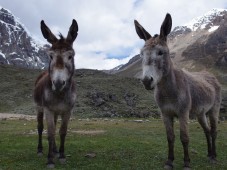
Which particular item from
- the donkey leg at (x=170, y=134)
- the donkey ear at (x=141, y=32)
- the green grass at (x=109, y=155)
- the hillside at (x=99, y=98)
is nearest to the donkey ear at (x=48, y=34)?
the donkey ear at (x=141, y=32)

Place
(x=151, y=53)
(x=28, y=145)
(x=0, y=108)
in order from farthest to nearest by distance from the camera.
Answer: (x=0, y=108), (x=28, y=145), (x=151, y=53)

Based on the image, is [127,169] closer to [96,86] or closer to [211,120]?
[211,120]

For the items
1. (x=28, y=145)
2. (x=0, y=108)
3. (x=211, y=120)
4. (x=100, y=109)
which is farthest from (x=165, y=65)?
(x=0, y=108)

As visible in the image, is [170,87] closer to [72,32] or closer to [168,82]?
[168,82]

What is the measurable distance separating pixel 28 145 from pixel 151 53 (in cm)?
1130

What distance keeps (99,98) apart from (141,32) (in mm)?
56169

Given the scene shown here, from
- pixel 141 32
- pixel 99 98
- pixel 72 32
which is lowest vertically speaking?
pixel 141 32

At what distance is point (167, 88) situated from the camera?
13.5 metres

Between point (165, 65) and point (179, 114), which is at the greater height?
point (165, 65)

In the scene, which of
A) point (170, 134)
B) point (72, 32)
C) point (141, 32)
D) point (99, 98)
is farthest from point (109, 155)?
point (99, 98)

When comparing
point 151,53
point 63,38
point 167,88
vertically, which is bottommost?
point 167,88

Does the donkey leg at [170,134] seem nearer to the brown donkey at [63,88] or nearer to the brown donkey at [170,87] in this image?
the brown donkey at [170,87]

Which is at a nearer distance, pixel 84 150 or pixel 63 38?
pixel 63 38

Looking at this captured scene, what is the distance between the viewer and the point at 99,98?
6956cm
